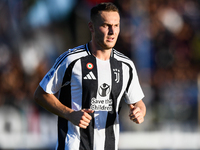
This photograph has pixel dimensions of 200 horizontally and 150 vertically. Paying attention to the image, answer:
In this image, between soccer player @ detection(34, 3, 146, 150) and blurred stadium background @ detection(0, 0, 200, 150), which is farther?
blurred stadium background @ detection(0, 0, 200, 150)

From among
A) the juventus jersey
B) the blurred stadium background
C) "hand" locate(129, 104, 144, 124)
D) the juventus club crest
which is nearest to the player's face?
the juventus jersey

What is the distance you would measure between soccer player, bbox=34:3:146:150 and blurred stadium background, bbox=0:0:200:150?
3.94m

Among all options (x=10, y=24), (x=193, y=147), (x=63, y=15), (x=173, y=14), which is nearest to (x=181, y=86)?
(x=193, y=147)

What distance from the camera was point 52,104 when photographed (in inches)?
121

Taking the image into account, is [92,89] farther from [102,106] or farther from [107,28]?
[107,28]

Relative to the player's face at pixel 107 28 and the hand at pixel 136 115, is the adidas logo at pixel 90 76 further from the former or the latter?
the hand at pixel 136 115

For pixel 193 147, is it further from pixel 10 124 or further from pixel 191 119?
A: pixel 10 124

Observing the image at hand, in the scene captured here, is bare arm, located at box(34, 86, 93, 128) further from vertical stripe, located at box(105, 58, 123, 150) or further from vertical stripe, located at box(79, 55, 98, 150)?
vertical stripe, located at box(105, 58, 123, 150)

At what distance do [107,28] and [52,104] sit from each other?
2.69 ft

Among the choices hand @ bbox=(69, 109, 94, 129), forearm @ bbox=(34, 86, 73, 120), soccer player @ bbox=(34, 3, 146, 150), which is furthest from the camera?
soccer player @ bbox=(34, 3, 146, 150)

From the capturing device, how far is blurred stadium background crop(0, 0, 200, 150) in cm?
→ 710

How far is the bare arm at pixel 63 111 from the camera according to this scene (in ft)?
9.24

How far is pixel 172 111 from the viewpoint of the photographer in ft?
23.6

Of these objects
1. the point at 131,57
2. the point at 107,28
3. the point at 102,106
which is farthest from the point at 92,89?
the point at 131,57
